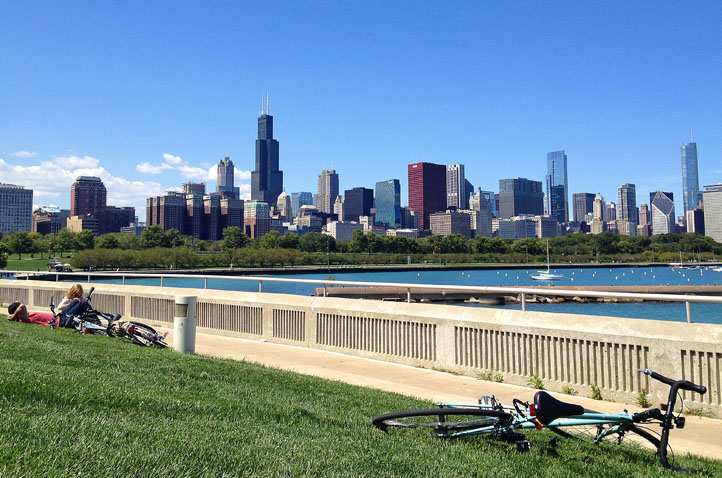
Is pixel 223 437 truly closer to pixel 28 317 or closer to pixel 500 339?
pixel 500 339

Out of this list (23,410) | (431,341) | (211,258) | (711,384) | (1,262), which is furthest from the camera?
(211,258)

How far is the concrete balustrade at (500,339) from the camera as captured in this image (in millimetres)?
7465

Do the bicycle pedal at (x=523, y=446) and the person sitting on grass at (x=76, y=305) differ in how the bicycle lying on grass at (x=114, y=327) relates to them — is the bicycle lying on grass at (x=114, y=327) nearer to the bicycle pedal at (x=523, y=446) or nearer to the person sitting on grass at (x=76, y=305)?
the person sitting on grass at (x=76, y=305)

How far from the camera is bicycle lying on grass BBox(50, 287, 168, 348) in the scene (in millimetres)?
11664

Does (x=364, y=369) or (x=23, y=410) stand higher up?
(x=23, y=410)

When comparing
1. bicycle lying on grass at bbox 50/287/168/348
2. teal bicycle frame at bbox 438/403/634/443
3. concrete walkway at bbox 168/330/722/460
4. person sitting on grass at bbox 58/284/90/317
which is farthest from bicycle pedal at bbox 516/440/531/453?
person sitting on grass at bbox 58/284/90/317

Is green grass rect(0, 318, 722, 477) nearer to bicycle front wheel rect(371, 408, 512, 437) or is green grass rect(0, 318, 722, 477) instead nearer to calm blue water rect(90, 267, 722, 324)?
bicycle front wheel rect(371, 408, 512, 437)

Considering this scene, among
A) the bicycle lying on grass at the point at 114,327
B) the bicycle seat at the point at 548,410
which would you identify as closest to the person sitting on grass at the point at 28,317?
the bicycle lying on grass at the point at 114,327

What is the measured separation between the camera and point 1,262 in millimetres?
113125

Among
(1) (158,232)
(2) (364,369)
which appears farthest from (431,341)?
(1) (158,232)

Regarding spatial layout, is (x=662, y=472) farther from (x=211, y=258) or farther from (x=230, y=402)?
(x=211, y=258)

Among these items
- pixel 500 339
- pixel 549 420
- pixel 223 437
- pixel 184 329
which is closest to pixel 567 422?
pixel 549 420

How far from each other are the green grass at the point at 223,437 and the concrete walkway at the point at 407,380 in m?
0.87

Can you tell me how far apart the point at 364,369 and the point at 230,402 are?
4.44m
